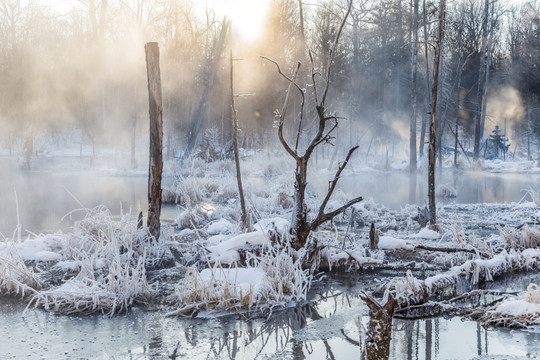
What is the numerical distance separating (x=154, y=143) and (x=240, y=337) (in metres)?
4.24

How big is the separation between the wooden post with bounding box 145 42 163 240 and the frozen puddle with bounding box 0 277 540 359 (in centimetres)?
261

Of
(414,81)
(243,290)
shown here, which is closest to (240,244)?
(243,290)

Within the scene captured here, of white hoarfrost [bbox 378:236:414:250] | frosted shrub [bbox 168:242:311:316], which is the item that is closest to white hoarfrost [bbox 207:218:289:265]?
frosted shrub [bbox 168:242:311:316]

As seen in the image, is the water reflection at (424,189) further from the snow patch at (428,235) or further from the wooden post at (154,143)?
the wooden post at (154,143)

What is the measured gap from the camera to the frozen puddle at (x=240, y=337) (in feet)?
16.8

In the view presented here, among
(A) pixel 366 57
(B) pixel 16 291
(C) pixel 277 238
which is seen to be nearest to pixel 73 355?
(B) pixel 16 291

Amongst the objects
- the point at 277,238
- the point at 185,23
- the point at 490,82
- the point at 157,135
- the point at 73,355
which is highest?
the point at 185,23

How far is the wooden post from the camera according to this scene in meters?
8.88

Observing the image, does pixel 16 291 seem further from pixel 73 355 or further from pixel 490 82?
pixel 490 82

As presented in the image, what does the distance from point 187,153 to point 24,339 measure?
21.7 m

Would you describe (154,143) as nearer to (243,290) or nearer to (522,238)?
(243,290)

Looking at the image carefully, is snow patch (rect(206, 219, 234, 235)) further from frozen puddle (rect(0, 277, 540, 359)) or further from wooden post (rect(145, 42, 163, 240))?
frozen puddle (rect(0, 277, 540, 359))

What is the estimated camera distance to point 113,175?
2738 centimetres

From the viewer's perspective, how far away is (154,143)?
891cm
